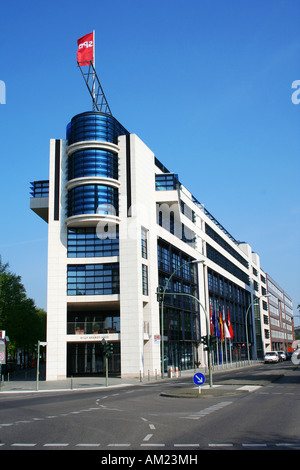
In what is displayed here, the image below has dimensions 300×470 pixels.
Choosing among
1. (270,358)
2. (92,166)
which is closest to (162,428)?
(92,166)

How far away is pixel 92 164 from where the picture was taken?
4678 cm

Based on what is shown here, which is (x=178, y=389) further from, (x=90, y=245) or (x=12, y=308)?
(x=12, y=308)

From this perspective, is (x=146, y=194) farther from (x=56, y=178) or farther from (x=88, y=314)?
(x=88, y=314)

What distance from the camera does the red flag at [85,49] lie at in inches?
1976

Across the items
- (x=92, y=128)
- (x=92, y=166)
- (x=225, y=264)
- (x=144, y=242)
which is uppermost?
(x=92, y=128)

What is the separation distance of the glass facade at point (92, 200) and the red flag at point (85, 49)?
14535mm

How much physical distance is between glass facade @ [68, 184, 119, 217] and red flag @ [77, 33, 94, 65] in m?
14.5

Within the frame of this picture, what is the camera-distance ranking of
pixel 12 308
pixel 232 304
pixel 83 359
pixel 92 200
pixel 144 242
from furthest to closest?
1. pixel 232 304
2. pixel 12 308
3. pixel 83 359
4. pixel 144 242
5. pixel 92 200

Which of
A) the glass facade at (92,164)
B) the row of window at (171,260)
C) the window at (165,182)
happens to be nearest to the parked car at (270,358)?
the row of window at (171,260)

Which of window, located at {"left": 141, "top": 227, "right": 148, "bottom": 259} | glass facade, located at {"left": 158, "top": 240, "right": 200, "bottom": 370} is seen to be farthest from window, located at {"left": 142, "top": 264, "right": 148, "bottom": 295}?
glass facade, located at {"left": 158, "top": 240, "right": 200, "bottom": 370}

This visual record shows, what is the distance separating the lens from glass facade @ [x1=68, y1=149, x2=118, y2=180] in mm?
46625

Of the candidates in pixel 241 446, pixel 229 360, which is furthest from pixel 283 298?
pixel 241 446

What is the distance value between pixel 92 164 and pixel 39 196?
8917mm
